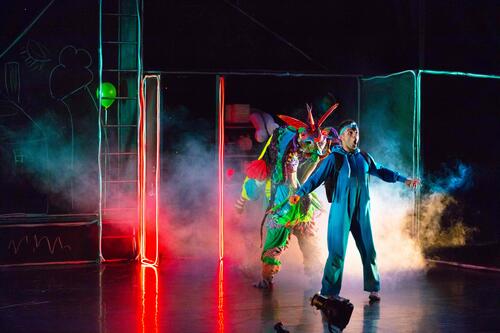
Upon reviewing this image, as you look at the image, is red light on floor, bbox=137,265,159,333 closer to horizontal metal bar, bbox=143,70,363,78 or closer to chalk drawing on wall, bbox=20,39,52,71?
horizontal metal bar, bbox=143,70,363,78

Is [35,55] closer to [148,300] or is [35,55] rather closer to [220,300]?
[148,300]

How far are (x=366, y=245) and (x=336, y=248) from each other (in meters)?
0.36

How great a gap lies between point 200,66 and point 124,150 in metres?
1.33

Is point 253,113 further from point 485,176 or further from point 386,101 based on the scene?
point 485,176

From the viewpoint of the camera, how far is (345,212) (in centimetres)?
705

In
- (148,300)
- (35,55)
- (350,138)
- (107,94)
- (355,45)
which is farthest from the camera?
(355,45)

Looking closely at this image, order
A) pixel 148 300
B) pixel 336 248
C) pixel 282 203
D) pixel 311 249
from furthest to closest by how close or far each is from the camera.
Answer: pixel 311 249, pixel 282 203, pixel 148 300, pixel 336 248

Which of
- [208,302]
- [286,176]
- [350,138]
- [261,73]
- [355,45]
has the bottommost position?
[208,302]

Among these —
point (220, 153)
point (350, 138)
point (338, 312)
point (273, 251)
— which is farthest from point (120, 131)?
point (338, 312)

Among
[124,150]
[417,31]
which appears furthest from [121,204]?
[417,31]

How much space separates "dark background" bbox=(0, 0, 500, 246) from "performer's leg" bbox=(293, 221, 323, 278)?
83.0 inches

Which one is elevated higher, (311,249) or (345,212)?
(345,212)

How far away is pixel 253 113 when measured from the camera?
32.1 ft

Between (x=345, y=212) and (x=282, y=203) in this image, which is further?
(x=282, y=203)
